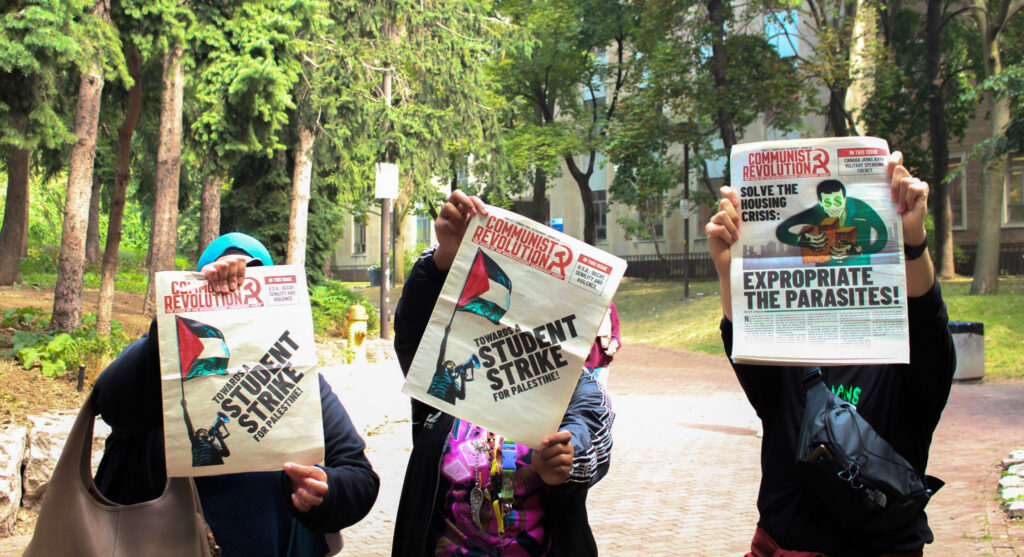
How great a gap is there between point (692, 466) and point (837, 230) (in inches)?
272

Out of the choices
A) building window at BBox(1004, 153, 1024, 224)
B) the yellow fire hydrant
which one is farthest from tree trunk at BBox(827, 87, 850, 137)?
the yellow fire hydrant

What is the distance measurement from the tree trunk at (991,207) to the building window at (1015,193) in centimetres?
1331

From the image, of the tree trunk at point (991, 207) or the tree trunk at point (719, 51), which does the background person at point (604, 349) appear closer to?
the tree trunk at point (991, 207)

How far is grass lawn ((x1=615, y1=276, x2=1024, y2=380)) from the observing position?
17078 millimetres

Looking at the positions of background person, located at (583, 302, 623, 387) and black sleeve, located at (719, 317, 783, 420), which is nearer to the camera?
black sleeve, located at (719, 317, 783, 420)

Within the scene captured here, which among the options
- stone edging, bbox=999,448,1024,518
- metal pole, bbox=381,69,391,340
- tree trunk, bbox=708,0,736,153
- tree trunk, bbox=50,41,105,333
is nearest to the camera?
stone edging, bbox=999,448,1024,518

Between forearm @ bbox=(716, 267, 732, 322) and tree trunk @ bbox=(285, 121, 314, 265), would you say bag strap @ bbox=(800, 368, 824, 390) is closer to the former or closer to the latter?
forearm @ bbox=(716, 267, 732, 322)

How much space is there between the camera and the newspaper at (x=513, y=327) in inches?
97.5

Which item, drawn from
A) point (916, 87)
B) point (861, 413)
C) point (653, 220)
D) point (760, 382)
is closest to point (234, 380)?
point (760, 382)

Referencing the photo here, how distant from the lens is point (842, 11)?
33500 millimetres

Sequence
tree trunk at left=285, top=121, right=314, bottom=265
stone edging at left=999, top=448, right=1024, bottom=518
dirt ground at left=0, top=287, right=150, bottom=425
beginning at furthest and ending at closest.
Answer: tree trunk at left=285, top=121, right=314, bottom=265 < dirt ground at left=0, top=287, right=150, bottom=425 < stone edging at left=999, top=448, right=1024, bottom=518

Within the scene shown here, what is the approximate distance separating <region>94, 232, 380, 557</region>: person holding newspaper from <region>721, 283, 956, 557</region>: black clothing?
127 centimetres

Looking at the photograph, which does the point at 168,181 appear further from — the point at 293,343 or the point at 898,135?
the point at 898,135

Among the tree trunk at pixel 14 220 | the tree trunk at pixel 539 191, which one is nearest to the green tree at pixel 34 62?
the tree trunk at pixel 14 220
